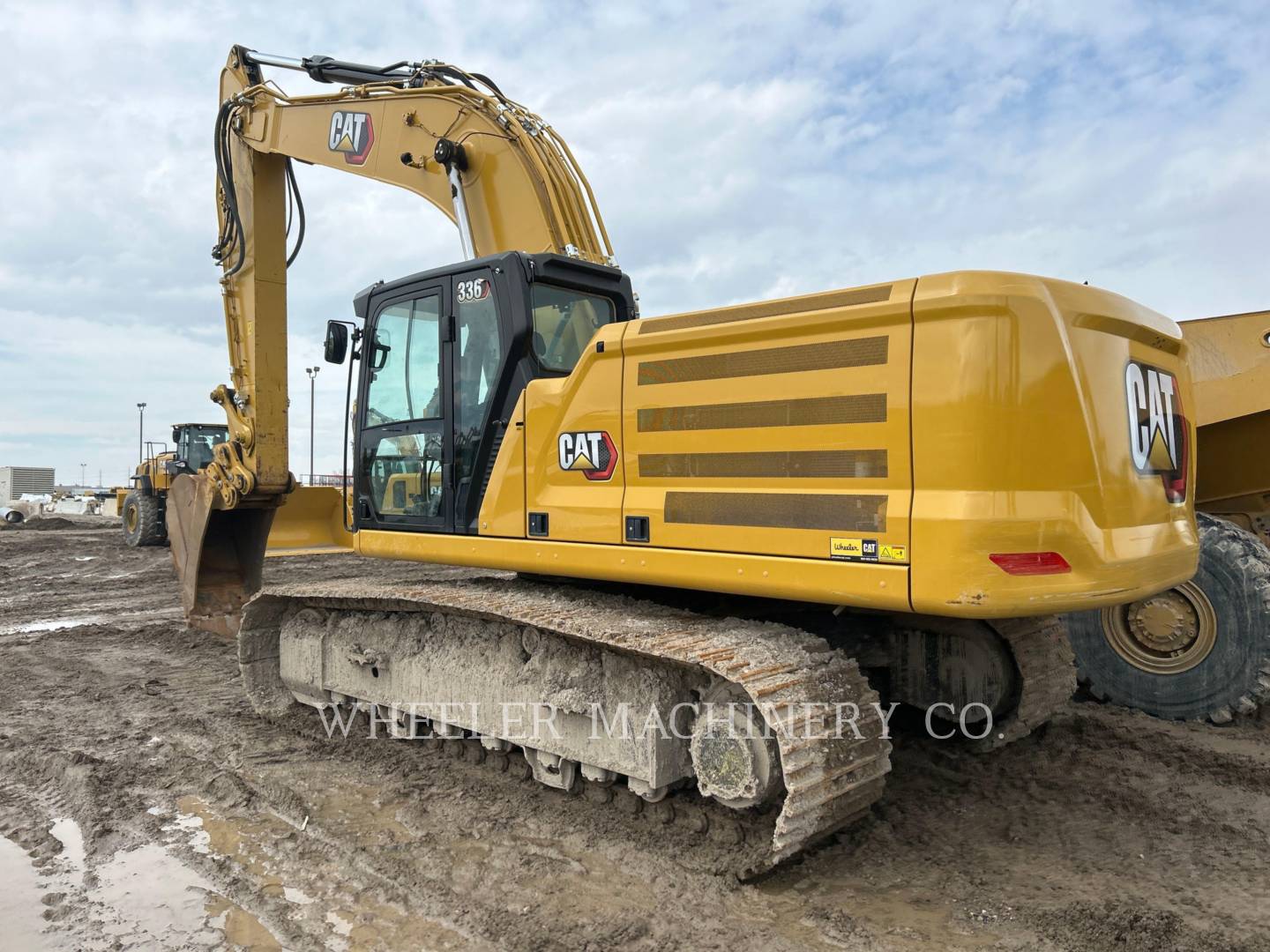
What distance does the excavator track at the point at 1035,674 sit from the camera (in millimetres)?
4387

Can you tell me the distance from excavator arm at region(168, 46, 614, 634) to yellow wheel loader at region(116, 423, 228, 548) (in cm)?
1098

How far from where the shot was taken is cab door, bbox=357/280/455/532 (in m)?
4.74

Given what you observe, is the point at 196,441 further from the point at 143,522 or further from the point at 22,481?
the point at 22,481

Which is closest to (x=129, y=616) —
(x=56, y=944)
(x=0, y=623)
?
(x=0, y=623)

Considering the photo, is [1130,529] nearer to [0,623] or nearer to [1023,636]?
[1023,636]

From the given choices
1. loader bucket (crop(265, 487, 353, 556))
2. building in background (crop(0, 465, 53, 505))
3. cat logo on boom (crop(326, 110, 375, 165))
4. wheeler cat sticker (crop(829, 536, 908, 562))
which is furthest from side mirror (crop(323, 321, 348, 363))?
building in background (crop(0, 465, 53, 505))

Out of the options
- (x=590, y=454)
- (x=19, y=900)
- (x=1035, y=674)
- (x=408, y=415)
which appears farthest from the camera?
(x=408, y=415)

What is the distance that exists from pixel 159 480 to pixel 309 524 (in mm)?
11170

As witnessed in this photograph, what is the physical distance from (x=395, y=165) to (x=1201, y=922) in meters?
6.23

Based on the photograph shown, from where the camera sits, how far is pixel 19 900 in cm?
347

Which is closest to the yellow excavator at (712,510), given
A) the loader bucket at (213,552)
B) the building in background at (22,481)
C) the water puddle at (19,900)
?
the water puddle at (19,900)

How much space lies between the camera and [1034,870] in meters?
3.58

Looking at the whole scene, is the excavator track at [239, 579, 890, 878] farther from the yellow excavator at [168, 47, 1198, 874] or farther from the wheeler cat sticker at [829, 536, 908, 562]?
the wheeler cat sticker at [829, 536, 908, 562]

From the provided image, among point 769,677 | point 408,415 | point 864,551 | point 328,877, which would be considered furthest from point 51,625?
point 864,551
